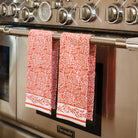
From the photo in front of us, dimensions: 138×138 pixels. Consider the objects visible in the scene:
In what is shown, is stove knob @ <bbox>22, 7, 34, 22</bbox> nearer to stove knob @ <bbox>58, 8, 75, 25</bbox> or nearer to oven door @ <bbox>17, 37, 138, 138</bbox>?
stove knob @ <bbox>58, 8, 75, 25</bbox>

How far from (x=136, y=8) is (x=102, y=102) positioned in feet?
0.92

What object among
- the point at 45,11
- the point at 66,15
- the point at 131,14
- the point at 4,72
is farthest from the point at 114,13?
the point at 4,72

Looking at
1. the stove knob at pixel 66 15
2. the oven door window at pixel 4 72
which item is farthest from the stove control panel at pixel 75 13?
the oven door window at pixel 4 72

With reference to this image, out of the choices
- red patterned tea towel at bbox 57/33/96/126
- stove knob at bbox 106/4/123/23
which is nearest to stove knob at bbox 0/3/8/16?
red patterned tea towel at bbox 57/33/96/126

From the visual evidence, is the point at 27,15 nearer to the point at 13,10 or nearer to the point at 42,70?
the point at 13,10

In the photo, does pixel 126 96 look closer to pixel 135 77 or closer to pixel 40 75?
pixel 135 77

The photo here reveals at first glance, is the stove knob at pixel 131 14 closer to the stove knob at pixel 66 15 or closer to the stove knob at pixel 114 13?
the stove knob at pixel 114 13

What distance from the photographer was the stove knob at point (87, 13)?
0.81 metres

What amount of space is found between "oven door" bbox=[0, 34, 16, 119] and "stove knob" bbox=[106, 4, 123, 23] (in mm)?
433

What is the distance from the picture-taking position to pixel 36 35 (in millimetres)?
915

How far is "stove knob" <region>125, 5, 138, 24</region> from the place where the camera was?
28.3 inches

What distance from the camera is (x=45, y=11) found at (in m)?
0.95

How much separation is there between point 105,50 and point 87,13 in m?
0.12

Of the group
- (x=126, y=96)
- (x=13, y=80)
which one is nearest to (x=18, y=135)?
(x=13, y=80)
